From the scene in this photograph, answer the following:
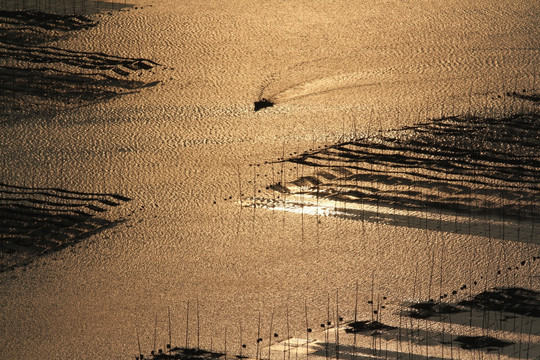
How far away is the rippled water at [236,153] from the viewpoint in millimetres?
4676

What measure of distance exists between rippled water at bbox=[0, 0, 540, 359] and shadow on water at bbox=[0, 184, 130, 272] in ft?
0.23

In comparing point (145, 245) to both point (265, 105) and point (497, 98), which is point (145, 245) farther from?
point (497, 98)

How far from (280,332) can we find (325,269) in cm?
55

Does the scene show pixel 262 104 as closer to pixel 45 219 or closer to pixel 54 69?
pixel 54 69

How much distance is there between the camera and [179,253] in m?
5.10

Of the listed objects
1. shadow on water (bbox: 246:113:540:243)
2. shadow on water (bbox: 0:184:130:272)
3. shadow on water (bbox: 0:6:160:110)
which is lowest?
shadow on water (bbox: 0:184:130:272)

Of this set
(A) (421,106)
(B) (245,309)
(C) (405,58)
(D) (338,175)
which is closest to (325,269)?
(B) (245,309)

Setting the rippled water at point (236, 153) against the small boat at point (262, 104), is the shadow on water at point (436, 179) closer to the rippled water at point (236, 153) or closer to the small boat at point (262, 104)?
the rippled water at point (236, 153)

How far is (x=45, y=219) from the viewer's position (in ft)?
17.6

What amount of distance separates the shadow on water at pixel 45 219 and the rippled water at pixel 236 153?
0.07 m

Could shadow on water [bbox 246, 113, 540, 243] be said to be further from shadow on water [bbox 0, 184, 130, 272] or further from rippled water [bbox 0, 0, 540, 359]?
shadow on water [bbox 0, 184, 130, 272]

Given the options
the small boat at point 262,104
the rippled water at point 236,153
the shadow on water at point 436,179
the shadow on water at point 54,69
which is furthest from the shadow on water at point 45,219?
the small boat at point 262,104

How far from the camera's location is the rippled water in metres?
4.68

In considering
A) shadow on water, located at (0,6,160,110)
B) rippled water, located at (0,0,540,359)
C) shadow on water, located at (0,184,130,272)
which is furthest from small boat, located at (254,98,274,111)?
shadow on water, located at (0,184,130,272)
